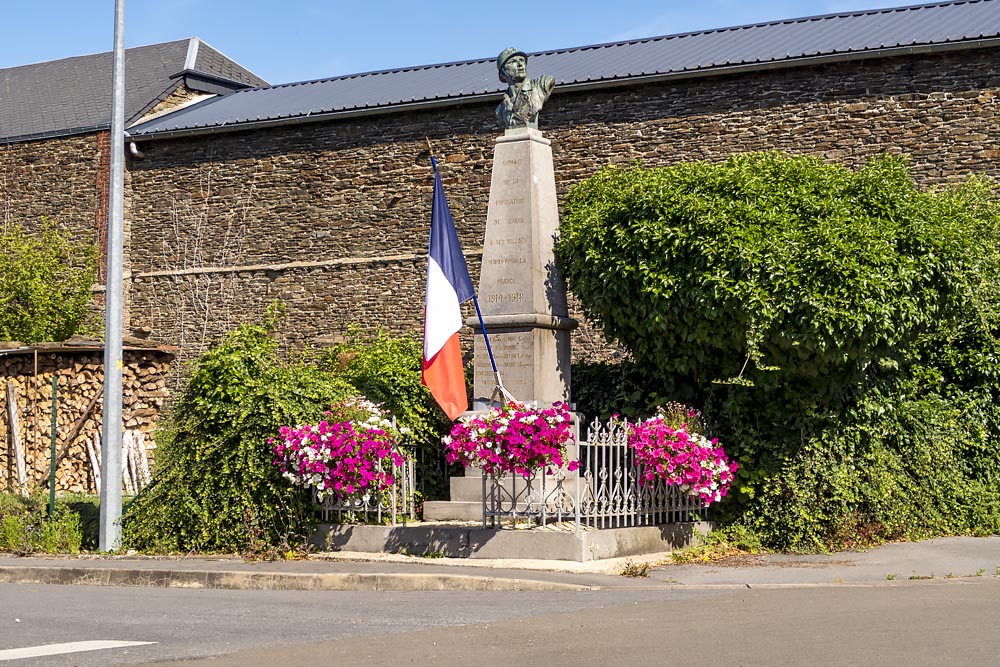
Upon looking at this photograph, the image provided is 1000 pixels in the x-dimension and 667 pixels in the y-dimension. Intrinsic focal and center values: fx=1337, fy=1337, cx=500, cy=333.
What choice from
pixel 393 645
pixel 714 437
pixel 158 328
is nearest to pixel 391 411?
pixel 714 437

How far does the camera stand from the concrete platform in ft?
37.3

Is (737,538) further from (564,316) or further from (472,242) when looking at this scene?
(472,242)

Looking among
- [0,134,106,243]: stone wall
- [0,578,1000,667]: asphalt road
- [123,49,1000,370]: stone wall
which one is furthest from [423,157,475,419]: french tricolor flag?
[0,134,106,243]: stone wall

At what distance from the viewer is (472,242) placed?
78.6 feet

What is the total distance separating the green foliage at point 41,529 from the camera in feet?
43.9

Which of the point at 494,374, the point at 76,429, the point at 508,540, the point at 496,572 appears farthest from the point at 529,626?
the point at 76,429

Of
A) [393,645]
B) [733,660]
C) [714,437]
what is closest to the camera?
[733,660]

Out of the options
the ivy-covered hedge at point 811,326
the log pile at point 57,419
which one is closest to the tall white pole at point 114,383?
the ivy-covered hedge at point 811,326

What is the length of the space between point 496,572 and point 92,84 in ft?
74.6

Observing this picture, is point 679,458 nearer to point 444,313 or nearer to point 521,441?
point 521,441

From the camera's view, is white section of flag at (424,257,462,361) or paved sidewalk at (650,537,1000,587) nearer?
paved sidewalk at (650,537,1000,587)

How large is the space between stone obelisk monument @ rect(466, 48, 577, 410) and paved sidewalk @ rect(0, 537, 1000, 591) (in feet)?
7.73

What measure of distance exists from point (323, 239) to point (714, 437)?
44.2 ft

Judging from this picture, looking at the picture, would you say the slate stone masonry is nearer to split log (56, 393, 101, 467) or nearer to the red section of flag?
split log (56, 393, 101, 467)
